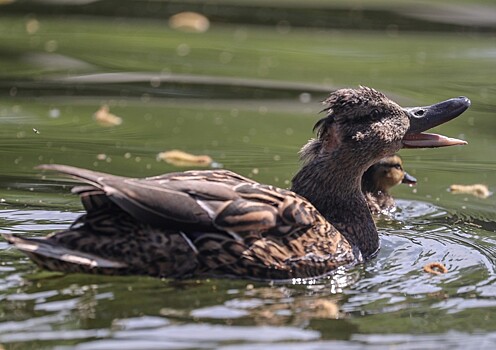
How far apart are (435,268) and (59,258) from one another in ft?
8.57

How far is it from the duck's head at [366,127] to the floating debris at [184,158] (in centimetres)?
199

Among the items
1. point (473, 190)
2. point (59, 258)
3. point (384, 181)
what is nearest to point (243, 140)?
point (384, 181)

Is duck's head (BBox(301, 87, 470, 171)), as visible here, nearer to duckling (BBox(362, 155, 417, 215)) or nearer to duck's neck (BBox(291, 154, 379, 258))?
duck's neck (BBox(291, 154, 379, 258))

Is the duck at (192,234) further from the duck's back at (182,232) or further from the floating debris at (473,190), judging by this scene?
the floating debris at (473,190)

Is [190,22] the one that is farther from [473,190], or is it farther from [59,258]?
[59,258]

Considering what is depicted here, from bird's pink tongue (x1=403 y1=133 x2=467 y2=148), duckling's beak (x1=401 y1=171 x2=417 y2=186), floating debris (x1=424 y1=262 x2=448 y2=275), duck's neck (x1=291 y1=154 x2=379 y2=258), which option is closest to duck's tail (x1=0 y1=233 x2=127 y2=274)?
duck's neck (x1=291 y1=154 x2=379 y2=258)

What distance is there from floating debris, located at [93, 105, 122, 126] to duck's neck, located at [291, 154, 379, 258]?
11.8 feet

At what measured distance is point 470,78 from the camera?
14.4m

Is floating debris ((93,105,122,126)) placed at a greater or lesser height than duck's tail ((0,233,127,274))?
greater

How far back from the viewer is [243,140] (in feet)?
40.5

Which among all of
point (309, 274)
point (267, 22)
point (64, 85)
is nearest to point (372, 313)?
point (309, 274)

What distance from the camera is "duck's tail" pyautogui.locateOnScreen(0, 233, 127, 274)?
317 inches

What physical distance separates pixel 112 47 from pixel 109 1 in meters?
1.97

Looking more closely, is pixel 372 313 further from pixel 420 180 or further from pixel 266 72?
pixel 266 72
